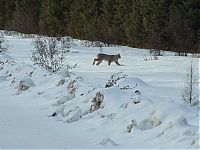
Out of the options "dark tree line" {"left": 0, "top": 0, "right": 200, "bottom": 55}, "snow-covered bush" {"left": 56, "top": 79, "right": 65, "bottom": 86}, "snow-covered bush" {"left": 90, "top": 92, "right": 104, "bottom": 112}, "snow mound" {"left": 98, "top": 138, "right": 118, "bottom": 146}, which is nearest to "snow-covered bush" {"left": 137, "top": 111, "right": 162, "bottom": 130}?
"snow mound" {"left": 98, "top": 138, "right": 118, "bottom": 146}

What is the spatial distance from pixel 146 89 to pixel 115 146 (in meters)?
4.12

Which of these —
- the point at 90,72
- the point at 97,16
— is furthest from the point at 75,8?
the point at 90,72

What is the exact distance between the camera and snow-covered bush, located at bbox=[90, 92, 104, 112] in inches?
308

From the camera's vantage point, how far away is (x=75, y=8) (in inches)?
1404

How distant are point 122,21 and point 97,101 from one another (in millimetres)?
23341

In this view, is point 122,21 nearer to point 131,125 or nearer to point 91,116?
point 91,116

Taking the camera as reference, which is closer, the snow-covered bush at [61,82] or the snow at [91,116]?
the snow at [91,116]

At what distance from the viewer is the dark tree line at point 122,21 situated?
2527cm

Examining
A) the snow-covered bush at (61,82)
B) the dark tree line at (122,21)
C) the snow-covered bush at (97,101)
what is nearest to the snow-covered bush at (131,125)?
the snow-covered bush at (97,101)

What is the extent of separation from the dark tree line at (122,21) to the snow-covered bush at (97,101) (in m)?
14.3

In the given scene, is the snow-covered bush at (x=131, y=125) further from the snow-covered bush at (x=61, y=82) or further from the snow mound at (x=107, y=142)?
the snow-covered bush at (x=61, y=82)

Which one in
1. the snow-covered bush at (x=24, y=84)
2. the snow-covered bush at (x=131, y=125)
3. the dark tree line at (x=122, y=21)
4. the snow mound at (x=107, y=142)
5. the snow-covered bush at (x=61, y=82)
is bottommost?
the snow mound at (x=107, y=142)

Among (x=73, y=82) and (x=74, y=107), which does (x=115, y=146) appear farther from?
(x=73, y=82)

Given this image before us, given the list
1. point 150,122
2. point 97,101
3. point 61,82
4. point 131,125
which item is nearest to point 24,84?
point 61,82
